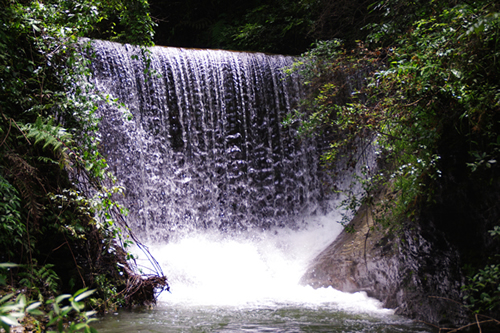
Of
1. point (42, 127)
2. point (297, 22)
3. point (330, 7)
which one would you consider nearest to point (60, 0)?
point (42, 127)

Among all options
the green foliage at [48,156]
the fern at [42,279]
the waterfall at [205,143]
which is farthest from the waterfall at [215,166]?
the fern at [42,279]

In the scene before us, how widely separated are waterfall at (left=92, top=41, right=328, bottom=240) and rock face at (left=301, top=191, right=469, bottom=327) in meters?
3.08

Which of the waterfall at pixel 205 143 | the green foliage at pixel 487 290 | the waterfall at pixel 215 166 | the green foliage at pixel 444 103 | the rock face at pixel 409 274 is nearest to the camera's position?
the green foliage at pixel 487 290

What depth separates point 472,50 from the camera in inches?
135

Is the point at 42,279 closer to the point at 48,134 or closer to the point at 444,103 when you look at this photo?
the point at 48,134

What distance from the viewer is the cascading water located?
7.28 m

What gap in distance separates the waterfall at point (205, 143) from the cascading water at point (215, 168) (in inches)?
0.8

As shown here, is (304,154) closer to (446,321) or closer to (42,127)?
(446,321)

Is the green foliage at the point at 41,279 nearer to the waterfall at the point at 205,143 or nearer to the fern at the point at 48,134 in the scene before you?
the fern at the point at 48,134

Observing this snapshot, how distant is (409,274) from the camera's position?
4.42 metres

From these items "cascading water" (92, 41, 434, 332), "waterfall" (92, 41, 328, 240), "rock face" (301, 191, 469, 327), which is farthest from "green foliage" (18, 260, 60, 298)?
"waterfall" (92, 41, 328, 240)

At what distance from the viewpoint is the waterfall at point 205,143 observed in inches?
301

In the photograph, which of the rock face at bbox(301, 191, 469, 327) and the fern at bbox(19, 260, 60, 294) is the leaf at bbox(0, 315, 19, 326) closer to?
the fern at bbox(19, 260, 60, 294)

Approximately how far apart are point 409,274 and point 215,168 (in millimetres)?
4943
